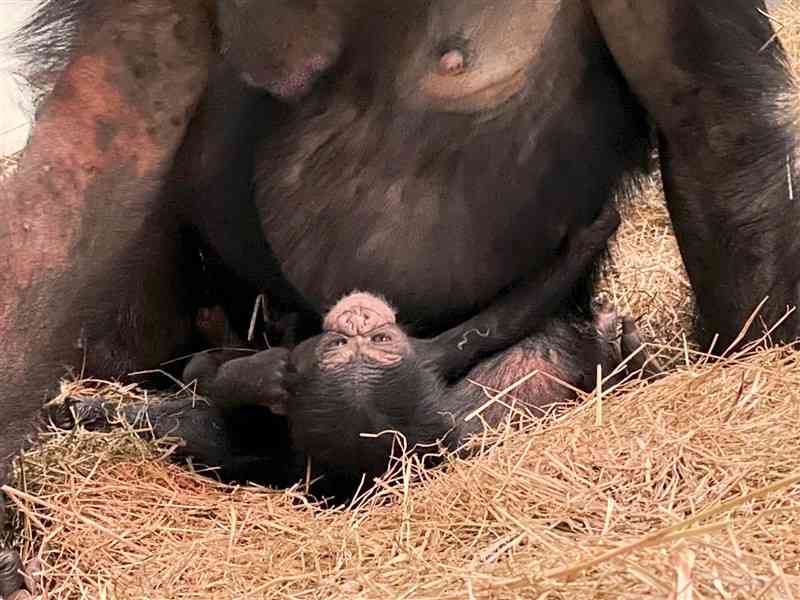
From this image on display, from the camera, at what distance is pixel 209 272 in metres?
3.46

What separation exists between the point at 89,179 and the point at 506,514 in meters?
0.94

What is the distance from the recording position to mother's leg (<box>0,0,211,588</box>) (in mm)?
2539

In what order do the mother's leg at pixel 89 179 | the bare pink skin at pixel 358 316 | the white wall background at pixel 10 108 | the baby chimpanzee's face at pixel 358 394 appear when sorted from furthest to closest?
1. the white wall background at pixel 10 108
2. the bare pink skin at pixel 358 316
3. the baby chimpanzee's face at pixel 358 394
4. the mother's leg at pixel 89 179

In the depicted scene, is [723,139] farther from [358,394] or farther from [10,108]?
[10,108]

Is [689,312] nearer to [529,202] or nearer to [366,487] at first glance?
[529,202]

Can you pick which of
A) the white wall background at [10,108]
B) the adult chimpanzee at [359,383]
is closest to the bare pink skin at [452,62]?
the adult chimpanzee at [359,383]

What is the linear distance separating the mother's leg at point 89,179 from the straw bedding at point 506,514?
1.00 feet

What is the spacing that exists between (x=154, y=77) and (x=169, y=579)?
88 centimetres

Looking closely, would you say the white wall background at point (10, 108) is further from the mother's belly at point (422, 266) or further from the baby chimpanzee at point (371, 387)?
the baby chimpanzee at point (371, 387)

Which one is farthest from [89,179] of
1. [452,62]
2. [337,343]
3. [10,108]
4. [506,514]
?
[10,108]

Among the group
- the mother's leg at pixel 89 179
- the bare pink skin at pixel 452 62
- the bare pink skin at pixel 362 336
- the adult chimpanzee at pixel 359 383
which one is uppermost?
the mother's leg at pixel 89 179

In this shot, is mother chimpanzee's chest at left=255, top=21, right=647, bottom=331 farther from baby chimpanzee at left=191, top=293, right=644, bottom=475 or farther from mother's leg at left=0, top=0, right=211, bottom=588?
mother's leg at left=0, top=0, right=211, bottom=588

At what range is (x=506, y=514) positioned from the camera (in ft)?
7.67

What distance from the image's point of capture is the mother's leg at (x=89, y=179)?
8.33 feet
